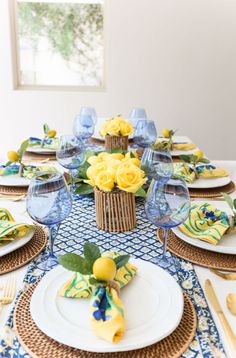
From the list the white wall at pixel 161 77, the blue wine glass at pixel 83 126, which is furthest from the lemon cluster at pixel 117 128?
the white wall at pixel 161 77

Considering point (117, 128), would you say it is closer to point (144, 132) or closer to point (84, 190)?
point (144, 132)

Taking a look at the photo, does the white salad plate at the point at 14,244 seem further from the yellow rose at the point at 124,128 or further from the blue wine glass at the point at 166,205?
the yellow rose at the point at 124,128

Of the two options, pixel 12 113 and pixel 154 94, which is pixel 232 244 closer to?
pixel 154 94

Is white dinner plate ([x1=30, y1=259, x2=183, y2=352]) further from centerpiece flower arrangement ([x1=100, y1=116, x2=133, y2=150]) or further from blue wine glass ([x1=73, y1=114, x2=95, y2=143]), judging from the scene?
blue wine glass ([x1=73, y1=114, x2=95, y2=143])

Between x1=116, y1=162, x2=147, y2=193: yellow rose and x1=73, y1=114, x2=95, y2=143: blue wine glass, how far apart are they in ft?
2.98

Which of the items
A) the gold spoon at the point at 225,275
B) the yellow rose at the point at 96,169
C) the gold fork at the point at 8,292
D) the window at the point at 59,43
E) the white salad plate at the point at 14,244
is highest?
the window at the point at 59,43

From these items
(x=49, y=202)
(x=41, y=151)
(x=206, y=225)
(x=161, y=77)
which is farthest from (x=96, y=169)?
(x=161, y=77)

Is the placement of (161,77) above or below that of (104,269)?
above

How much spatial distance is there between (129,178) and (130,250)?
0.19 meters

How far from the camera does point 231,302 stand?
72cm

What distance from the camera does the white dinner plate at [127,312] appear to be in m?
0.58

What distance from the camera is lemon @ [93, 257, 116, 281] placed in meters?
0.65

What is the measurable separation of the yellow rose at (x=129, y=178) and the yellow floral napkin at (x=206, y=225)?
0.16m

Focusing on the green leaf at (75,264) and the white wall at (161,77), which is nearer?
the green leaf at (75,264)
